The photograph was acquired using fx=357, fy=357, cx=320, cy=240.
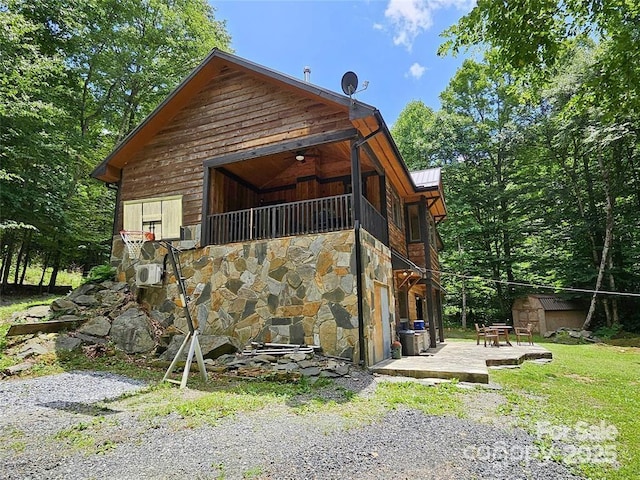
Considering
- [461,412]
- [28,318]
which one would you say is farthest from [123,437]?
[28,318]

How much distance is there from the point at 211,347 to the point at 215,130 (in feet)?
17.9

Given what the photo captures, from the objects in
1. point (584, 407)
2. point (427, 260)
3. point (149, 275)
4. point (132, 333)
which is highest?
point (427, 260)

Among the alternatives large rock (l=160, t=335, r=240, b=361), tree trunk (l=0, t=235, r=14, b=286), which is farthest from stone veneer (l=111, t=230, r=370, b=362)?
tree trunk (l=0, t=235, r=14, b=286)

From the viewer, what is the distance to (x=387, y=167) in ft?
32.4

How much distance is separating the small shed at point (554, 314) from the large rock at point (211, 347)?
1783 centimetres

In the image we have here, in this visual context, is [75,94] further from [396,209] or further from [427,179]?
[427,179]

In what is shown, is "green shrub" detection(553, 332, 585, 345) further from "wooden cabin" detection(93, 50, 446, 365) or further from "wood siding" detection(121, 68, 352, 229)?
"wood siding" detection(121, 68, 352, 229)

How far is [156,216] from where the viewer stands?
9.45m

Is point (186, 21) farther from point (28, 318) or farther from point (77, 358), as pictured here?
point (77, 358)

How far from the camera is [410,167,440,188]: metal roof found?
468 inches

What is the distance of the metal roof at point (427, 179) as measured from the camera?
11890mm

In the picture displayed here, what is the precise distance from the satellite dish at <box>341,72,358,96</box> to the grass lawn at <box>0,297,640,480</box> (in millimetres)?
5579

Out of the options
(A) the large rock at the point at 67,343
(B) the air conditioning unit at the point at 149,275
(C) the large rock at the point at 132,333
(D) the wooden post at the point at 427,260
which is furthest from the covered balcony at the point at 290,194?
(A) the large rock at the point at 67,343

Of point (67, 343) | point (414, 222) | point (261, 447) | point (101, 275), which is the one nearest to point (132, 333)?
point (67, 343)
